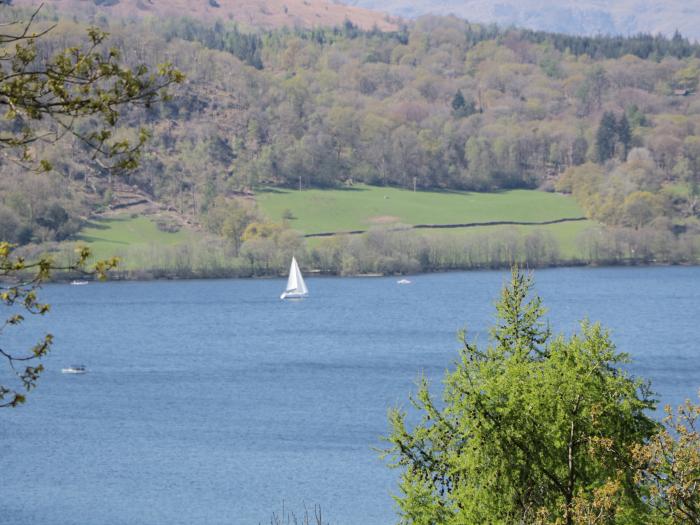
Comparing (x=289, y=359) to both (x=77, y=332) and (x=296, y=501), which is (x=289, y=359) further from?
(x=296, y=501)

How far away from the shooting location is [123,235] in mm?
166375

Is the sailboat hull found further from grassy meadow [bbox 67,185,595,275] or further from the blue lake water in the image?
grassy meadow [bbox 67,185,595,275]

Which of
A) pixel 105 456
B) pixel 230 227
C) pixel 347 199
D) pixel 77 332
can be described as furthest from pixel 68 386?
pixel 347 199

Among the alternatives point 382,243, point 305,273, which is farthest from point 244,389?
point 305,273

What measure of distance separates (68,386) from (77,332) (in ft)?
110

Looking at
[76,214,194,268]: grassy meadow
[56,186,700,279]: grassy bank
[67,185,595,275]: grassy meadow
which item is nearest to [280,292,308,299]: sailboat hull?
[56,186,700,279]: grassy bank

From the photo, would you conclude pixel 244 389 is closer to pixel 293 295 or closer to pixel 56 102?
pixel 293 295

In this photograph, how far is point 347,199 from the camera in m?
185

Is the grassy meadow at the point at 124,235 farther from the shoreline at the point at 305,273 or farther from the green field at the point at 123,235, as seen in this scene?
the shoreline at the point at 305,273

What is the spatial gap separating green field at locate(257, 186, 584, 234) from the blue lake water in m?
24.7

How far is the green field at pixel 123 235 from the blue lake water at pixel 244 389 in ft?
31.5

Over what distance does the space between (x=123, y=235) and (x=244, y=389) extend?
94.6 m

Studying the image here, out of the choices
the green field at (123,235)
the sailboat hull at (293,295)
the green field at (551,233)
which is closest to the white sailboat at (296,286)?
the sailboat hull at (293,295)

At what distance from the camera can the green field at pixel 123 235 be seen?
15725 cm
